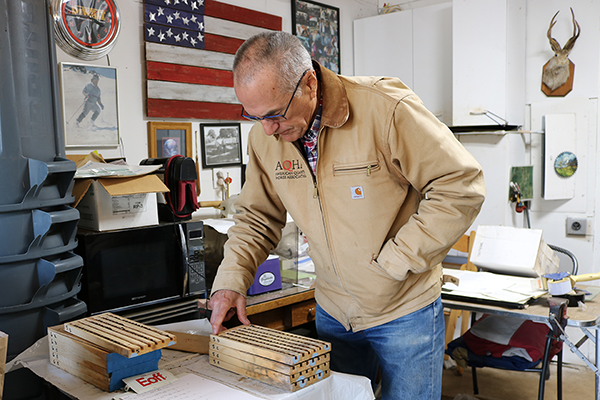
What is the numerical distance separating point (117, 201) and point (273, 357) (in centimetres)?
112

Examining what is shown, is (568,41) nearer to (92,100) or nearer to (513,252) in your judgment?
(513,252)

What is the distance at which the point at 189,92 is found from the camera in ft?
9.59

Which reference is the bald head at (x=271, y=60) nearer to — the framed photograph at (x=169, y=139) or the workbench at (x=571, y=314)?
the workbench at (x=571, y=314)

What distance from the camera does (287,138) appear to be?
4.68ft

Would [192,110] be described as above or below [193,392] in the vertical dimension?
above

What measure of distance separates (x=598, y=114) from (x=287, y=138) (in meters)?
2.91

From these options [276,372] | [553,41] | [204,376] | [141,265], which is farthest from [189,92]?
[553,41]

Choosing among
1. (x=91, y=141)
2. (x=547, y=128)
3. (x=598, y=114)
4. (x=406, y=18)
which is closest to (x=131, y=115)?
(x=91, y=141)

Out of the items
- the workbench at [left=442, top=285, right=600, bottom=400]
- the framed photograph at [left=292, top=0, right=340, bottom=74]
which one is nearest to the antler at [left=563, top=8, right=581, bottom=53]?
the framed photograph at [left=292, top=0, right=340, bottom=74]

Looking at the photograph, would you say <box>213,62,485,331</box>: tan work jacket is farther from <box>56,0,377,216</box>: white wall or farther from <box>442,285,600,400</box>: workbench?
<box>56,0,377,216</box>: white wall

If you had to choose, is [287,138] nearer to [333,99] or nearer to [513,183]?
[333,99]

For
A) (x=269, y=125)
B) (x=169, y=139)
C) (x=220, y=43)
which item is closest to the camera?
(x=269, y=125)

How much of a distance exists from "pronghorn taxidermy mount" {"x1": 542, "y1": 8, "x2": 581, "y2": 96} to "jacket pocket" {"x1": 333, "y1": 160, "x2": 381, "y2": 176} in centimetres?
276

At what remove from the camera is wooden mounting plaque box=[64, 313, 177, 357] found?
111 centimetres
